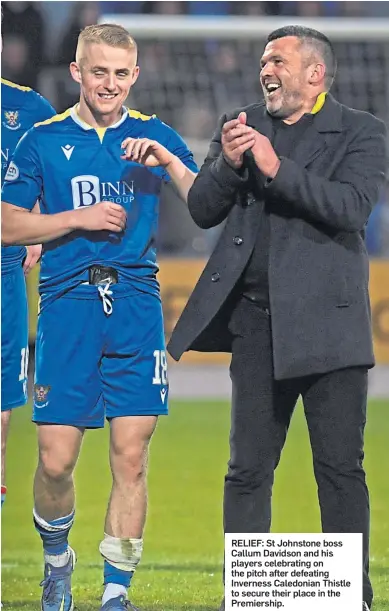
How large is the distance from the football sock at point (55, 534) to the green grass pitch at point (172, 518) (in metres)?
0.18

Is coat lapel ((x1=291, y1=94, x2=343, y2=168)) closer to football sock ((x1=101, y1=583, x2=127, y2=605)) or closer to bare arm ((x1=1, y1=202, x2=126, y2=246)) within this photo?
bare arm ((x1=1, y1=202, x2=126, y2=246))

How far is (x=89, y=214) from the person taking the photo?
3469 millimetres

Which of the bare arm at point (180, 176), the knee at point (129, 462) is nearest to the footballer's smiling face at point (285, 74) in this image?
the bare arm at point (180, 176)

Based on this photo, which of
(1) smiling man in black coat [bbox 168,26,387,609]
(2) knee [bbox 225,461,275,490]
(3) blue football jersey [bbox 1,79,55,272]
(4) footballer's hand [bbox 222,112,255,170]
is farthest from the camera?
(3) blue football jersey [bbox 1,79,55,272]

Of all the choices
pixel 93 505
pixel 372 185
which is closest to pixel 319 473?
pixel 372 185

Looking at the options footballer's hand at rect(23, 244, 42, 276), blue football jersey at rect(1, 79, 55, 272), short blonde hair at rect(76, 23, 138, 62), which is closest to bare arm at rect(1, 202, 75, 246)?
blue football jersey at rect(1, 79, 55, 272)

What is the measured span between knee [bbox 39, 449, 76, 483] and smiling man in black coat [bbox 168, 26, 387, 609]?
1.48 ft

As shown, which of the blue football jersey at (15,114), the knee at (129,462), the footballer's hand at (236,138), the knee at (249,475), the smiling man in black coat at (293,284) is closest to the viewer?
the footballer's hand at (236,138)

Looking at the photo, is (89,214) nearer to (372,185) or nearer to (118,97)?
(118,97)

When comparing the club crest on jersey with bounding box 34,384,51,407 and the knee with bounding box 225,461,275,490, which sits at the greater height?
the club crest on jersey with bounding box 34,384,51,407

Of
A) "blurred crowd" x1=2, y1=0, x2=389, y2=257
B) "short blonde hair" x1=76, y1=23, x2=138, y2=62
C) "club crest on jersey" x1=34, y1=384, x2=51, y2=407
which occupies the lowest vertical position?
"club crest on jersey" x1=34, y1=384, x2=51, y2=407

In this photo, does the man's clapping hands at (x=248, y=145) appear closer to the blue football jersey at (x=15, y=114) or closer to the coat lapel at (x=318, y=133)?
the coat lapel at (x=318, y=133)

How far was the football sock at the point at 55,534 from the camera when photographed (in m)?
3.60

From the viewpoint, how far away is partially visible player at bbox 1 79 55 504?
371 cm
